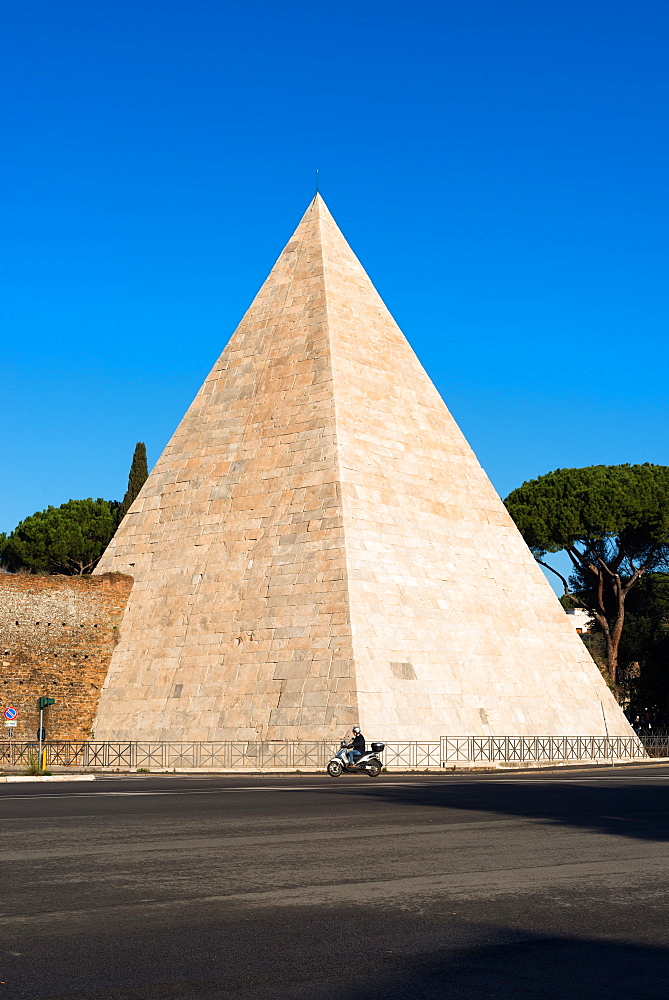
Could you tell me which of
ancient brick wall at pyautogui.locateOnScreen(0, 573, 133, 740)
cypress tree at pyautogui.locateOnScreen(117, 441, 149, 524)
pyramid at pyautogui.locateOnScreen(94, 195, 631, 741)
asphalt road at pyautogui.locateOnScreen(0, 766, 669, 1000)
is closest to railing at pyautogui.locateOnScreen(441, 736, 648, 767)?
pyramid at pyautogui.locateOnScreen(94, 195, 631, 741)

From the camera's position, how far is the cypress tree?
4238 cm

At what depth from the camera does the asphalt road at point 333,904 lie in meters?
4.60

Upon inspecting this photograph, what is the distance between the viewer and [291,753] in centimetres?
2188

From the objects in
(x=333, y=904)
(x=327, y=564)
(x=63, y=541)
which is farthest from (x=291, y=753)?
(x=63, y=541)

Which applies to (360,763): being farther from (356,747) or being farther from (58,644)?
(58,644)

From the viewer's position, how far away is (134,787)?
16797mm

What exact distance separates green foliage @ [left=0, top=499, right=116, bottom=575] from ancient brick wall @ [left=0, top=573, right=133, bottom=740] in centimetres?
1681

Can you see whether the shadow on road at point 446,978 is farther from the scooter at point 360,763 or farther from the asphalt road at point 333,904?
the scooter at point 360,763

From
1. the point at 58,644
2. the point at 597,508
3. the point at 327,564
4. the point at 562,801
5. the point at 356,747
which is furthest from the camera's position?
the point at 597,508

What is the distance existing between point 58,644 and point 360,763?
982 centimetres

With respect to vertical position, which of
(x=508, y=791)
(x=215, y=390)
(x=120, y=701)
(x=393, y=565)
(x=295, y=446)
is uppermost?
(x=215, y=390)

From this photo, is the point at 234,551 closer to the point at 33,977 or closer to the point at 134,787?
the point at 134,787

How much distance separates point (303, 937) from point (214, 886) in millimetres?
1532

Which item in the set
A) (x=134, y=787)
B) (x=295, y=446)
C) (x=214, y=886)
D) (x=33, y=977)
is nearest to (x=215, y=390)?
(x=295, y=446)
